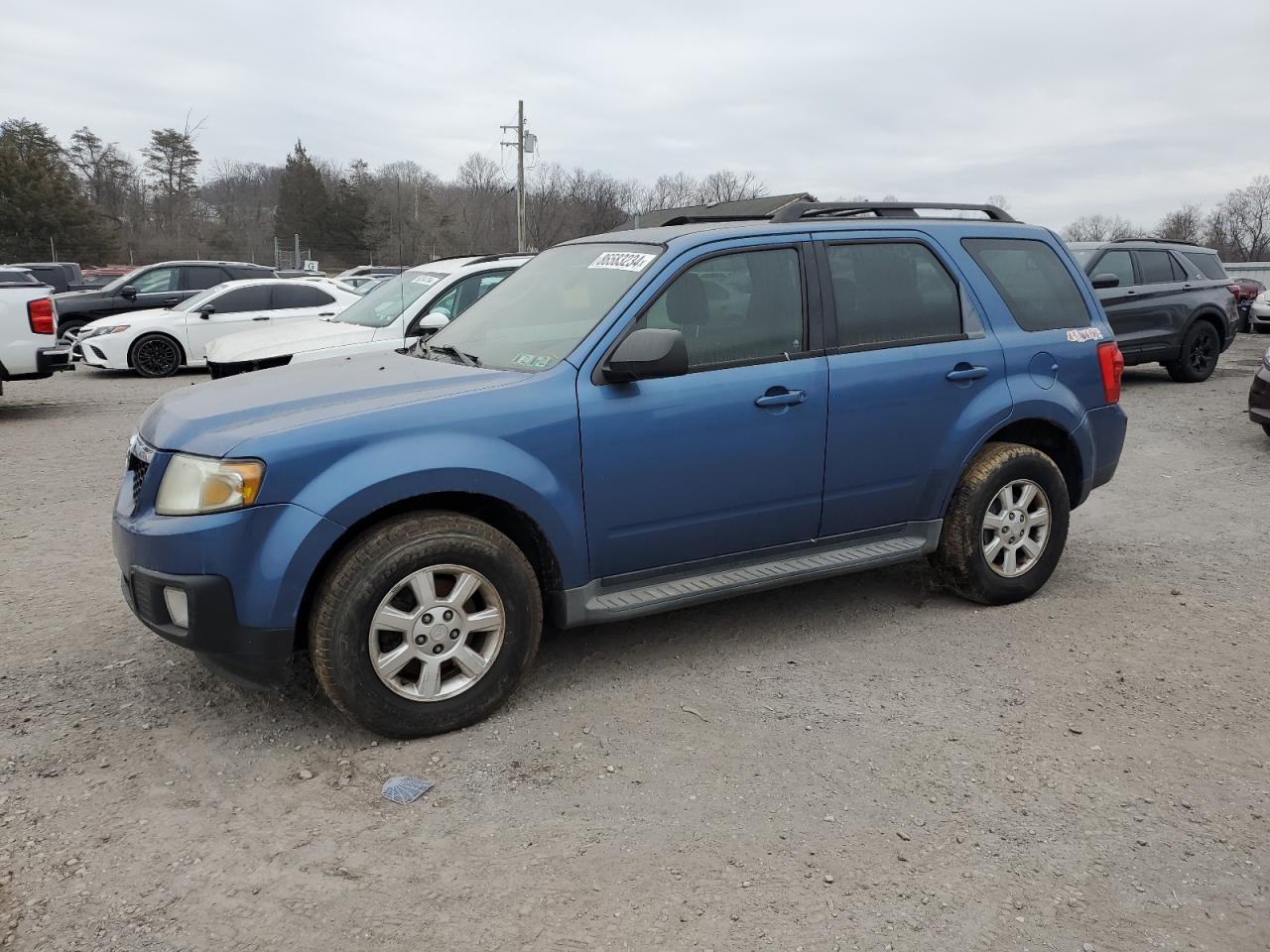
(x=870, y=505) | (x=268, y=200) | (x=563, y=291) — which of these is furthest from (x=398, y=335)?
(x=268, y=200)

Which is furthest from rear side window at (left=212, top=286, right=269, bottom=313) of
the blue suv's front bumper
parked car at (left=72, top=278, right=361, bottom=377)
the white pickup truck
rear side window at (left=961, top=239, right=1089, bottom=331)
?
the blue suv's front bumper

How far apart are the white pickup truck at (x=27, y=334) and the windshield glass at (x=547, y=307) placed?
25.7 ft

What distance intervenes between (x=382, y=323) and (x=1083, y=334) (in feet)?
21.7

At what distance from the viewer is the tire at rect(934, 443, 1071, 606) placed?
4.77m

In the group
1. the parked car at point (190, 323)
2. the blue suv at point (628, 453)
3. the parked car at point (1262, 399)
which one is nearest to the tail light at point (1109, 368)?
the blue suv at point (628, 453)

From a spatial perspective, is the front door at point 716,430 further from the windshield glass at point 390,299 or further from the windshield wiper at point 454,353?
the windshield glass at point 390,299

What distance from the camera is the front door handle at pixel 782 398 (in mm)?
4148

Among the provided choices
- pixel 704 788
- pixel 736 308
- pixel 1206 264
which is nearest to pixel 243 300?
pixel 736 308

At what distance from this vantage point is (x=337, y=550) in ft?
11.6

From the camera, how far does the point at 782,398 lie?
418 cm

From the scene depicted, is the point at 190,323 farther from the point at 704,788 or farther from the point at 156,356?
the point at 704,788

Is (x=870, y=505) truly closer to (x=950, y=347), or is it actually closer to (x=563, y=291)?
(x=950, y=347)

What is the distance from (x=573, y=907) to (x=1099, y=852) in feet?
5.10

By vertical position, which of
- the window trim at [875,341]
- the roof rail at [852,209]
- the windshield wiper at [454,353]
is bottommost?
the windshield wiper at [454,353]
